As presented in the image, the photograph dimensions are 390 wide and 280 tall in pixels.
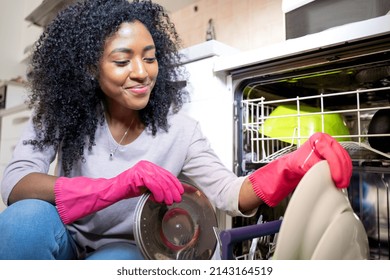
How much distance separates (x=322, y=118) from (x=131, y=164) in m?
0.50

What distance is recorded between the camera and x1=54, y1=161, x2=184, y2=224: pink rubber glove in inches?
28.8

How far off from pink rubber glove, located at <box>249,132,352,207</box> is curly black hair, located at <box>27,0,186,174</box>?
1.09 ft

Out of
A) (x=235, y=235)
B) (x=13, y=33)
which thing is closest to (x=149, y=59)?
(x=235, y=235)

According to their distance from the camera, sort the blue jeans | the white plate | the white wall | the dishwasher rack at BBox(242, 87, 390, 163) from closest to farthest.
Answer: the white plate → the blue jeans → the dishwasher rack at BBox(242, 87, 390, 163) → the white wall

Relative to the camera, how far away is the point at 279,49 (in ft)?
2.69

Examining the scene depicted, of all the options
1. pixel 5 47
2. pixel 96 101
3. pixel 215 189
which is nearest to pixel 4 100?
pixel 5 47

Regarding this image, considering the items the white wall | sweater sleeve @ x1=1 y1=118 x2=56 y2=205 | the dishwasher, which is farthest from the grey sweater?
the white wall

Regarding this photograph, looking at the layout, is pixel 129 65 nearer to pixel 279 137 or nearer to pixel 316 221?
pixel 279 137

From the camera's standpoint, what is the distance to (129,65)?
846 millimetres

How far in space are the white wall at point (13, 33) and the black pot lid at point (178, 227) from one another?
921mm

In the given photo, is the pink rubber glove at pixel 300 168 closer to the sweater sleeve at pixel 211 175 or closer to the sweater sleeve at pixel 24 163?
the sweater sleeve at pixel 211 175

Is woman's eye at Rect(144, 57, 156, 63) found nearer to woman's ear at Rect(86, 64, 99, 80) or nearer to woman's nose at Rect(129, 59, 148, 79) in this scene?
woman's nose at Rect(129, 59, 148, 79)

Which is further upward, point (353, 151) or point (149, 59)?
point (149, 59)
